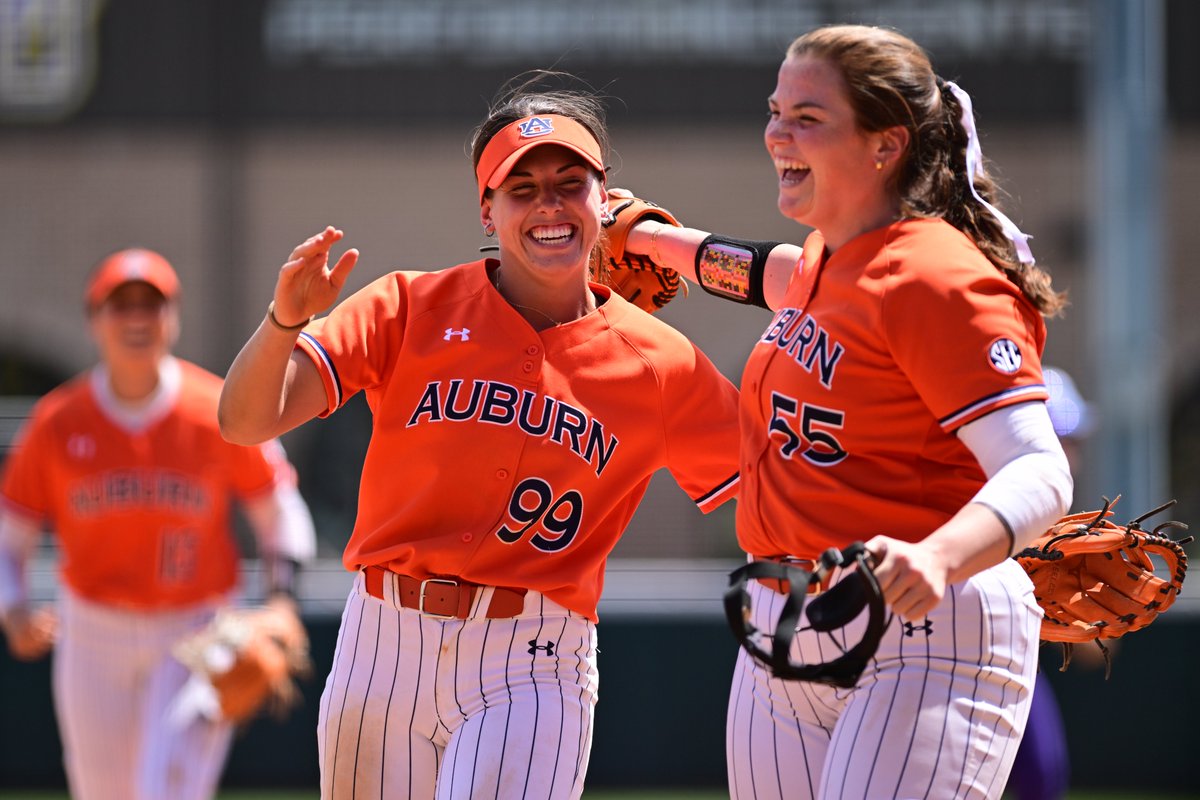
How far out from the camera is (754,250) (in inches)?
142

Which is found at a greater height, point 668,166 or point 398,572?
point 668,166

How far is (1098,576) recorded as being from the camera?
10.2 feet

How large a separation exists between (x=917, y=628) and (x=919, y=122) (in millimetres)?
904

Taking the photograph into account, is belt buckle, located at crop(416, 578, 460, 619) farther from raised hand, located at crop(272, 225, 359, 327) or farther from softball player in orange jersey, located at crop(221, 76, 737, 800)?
raised hand, located at crop(272, 225, 359, 327)

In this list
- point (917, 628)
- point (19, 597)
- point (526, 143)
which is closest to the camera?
point (917, 628)

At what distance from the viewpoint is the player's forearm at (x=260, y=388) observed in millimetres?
2977

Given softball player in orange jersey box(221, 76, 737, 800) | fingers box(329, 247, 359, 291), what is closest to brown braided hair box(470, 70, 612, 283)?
softball player in orange jersey box(221, 76, 737, 800)

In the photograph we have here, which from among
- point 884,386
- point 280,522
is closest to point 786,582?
point 884,386

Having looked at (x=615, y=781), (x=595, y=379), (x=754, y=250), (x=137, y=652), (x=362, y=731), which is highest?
(x=754, y=250)

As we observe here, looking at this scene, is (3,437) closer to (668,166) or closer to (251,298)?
(251,298)

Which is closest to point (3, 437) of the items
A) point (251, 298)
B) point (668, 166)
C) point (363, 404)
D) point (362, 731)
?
point (363, 404)

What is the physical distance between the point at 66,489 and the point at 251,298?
8310 mm

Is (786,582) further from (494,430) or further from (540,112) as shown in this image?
(540,112)

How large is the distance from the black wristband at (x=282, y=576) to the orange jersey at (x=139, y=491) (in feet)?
0.58
